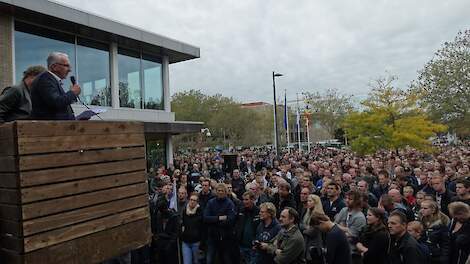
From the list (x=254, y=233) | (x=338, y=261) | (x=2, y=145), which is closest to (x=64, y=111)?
(x=2, y=145)

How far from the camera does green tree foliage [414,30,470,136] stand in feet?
106

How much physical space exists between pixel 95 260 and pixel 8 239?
718mm

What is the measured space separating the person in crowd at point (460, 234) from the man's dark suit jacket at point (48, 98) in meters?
5.04

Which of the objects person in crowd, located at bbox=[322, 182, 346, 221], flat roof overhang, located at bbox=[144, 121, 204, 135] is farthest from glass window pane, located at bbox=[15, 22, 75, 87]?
person in crowd, located at bbox=[322, 182, 346, 221]

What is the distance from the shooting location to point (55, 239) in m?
3.30

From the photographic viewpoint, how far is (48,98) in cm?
364

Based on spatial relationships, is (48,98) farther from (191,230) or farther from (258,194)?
(258,194)

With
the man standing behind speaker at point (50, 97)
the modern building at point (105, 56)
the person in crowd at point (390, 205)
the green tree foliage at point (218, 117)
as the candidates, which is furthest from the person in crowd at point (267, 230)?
the green tree foliage at point (218, 117)

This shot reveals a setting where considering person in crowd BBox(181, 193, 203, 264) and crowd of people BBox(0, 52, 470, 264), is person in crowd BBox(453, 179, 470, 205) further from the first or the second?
person in crowd BBox(181, 193, 203, 264)

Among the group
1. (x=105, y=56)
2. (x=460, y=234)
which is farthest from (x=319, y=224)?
(x=105, y=56)

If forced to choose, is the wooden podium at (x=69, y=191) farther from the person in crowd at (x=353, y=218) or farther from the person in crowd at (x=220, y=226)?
the person in crowd at (x=220, y=226)

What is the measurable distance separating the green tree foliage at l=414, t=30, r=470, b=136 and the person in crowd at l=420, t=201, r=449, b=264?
93.1 feet

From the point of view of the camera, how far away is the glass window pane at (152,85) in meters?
19.4

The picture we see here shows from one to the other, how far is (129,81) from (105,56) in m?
1.62
